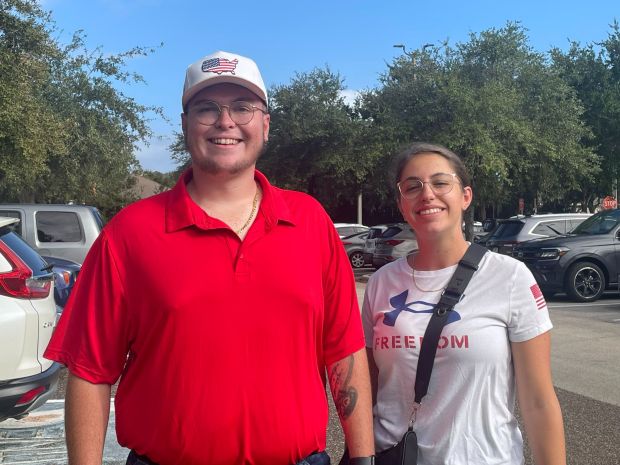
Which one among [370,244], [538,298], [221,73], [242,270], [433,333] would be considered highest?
[221,73]

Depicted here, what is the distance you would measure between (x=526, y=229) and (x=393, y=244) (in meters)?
4.65

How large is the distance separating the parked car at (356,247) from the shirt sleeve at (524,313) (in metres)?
21.1

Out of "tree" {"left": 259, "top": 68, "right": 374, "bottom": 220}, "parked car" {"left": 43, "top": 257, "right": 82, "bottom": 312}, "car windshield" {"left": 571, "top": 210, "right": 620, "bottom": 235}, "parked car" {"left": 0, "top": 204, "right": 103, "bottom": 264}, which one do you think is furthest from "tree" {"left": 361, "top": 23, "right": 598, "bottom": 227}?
"parked car" {"left": 43, "top": 257, "right": 82, "bottom": 312}

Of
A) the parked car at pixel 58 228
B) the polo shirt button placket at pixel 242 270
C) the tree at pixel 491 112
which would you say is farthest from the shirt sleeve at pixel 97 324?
the tree at pixel 491 112

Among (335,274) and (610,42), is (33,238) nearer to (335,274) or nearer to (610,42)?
(335,274)

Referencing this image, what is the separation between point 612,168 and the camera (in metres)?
29.6

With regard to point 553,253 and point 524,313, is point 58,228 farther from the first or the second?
point 524,313

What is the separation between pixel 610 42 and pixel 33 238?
2574 cm

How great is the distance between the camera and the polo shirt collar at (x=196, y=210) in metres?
2.06

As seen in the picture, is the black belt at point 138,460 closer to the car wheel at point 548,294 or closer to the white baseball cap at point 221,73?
the white baseball cap at point 221,73

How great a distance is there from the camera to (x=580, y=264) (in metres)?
13.5

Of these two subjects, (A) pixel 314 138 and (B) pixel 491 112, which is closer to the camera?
(B) pixel 491 112

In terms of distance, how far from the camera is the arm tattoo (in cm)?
223

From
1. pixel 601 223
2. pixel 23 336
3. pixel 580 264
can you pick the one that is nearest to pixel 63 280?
pixel 23 336
